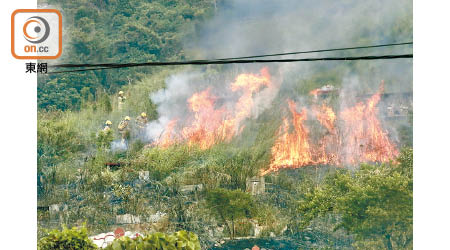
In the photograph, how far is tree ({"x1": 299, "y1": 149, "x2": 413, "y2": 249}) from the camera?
10.4 m

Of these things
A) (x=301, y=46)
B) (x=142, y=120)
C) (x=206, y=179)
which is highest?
(x=301, y=46)

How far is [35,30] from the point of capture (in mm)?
9758

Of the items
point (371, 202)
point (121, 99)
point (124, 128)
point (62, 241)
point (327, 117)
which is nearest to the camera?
point (62, 241)

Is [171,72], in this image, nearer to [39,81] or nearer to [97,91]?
[97,91]

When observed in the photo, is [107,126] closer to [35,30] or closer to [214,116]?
[214,116]

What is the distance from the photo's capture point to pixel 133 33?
42.8ft

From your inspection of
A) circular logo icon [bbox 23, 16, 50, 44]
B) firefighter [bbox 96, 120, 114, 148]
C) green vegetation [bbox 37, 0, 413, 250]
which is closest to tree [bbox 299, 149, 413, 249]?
green vegetation [bbox 37, 0, 413, 250]

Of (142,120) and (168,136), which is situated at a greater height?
(142,120)

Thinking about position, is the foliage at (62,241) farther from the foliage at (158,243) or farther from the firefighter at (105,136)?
the firefighter at (105,136)

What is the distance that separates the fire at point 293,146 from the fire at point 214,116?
0.85m

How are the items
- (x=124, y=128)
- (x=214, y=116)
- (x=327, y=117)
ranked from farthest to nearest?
(x=124, y=128) → (x=214, y=116) → (x=327, y=117)

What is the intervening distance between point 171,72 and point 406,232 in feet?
20.1

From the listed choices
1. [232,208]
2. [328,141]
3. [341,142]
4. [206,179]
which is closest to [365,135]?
[341,142]

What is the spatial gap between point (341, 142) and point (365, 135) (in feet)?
1.72
